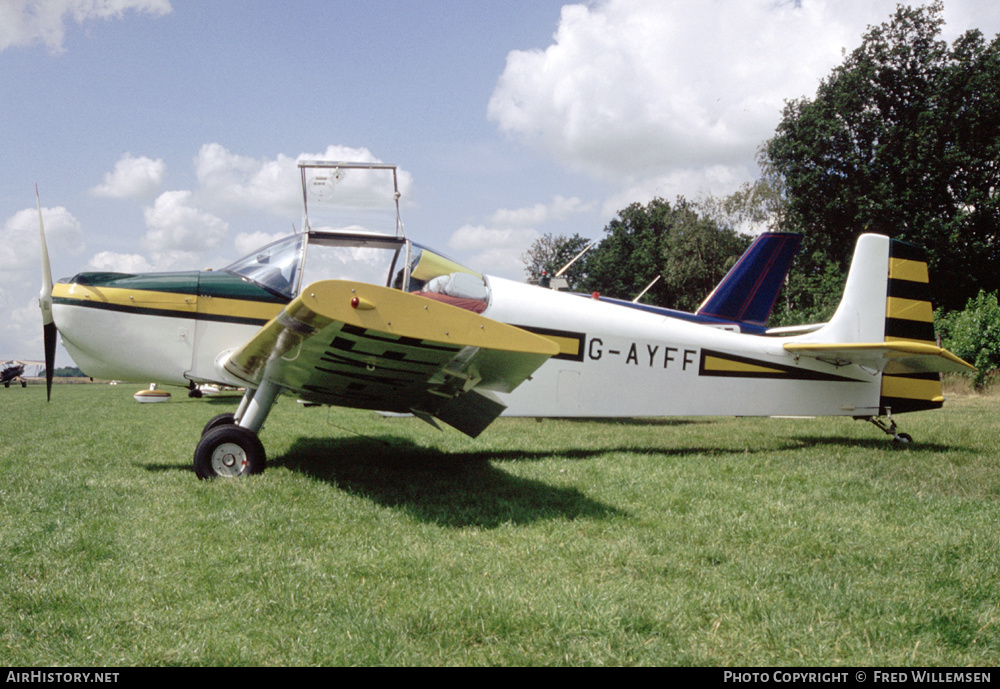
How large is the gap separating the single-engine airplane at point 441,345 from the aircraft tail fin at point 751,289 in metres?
2.61

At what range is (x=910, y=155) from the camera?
90.5 ft

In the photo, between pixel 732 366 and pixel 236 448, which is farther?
pixel 732 366

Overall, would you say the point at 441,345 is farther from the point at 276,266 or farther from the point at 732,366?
the point at 732,366

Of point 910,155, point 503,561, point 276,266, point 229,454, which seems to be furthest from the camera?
point 910,155

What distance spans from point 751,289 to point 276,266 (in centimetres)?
720

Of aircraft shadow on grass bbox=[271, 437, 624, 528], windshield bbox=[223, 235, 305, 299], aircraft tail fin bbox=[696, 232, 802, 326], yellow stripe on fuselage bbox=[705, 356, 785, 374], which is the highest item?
aircraft tail fin bbox=[696, 232, 802, 326]

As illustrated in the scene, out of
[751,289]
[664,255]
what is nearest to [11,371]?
[664,255]

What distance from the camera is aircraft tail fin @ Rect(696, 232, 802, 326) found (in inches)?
382

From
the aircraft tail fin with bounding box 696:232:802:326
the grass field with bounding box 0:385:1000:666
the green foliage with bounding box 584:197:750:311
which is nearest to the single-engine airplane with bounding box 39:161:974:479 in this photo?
the grass field with bounding box 0:385:1000:666

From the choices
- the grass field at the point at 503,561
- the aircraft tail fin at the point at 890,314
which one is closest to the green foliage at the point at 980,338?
the aircraft tail fin at the point at 890,314

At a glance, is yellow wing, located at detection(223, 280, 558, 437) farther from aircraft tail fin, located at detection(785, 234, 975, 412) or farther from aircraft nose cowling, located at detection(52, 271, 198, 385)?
aircraft tail fin, located at detection(785, 234, 975, 412)

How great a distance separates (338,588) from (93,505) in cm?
226

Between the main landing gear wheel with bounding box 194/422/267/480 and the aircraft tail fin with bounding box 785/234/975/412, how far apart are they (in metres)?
5.49

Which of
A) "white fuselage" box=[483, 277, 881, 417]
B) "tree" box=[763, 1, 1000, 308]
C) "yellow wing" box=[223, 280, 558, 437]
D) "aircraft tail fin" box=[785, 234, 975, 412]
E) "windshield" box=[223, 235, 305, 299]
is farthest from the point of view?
"tree" box=[763, 1, 1000, 308]
